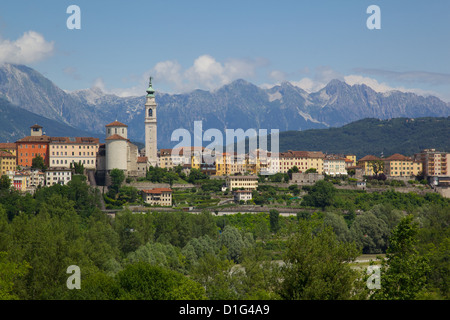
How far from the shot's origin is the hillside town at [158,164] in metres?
92.7

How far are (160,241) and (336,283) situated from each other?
3670cm

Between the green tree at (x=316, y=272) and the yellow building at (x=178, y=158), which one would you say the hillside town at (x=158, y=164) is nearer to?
the yellow building at (x=178, y=158)

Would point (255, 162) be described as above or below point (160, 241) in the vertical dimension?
above

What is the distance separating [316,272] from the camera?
97.9 feet

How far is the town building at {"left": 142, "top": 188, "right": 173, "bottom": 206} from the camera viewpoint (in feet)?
297

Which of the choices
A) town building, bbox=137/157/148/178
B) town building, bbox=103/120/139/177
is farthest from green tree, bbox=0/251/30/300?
town building, bbox=137/157/148/178

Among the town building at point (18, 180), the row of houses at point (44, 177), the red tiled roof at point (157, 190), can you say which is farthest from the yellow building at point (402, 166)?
the town building at point (18, 180)

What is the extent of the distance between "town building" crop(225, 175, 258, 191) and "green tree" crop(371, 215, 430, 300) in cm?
6818

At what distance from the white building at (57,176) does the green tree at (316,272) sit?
6397cm

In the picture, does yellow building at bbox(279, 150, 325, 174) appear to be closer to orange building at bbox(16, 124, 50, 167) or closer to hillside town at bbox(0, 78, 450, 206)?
hillside town at bbox(0, 78, 450, 206)
